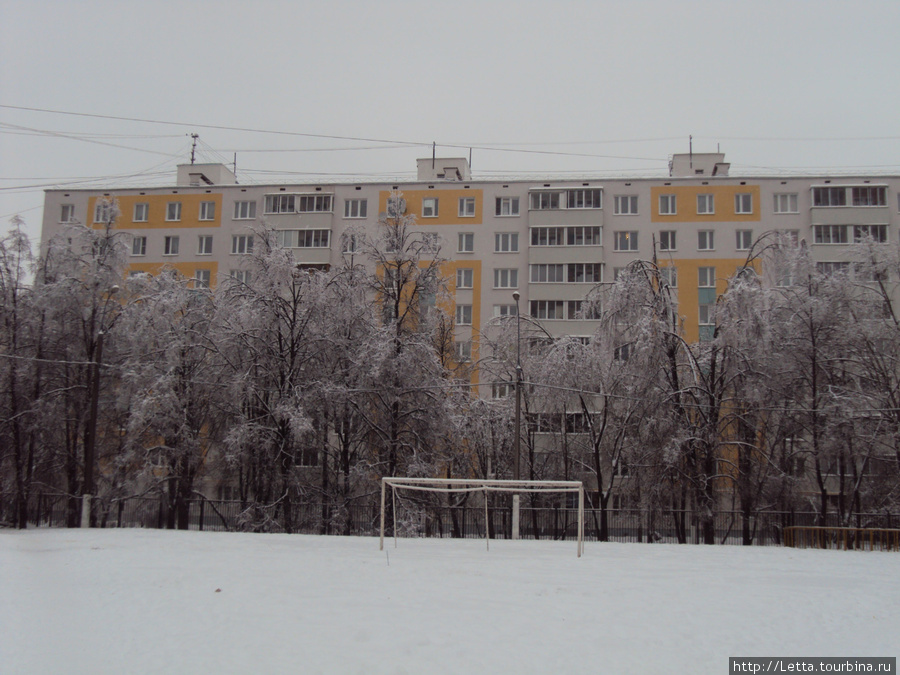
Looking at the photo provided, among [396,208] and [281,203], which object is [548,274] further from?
[281,203]

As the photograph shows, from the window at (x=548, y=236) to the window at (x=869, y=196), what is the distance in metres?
19.7

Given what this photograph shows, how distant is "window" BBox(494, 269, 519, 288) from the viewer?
189 feet

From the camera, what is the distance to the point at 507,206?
58688 millimetres

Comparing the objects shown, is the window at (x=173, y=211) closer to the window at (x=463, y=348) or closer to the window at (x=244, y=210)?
the window at (x=244, y=210)

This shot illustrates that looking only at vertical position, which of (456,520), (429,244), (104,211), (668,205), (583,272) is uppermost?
(668,205)

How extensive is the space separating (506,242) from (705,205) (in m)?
13.9

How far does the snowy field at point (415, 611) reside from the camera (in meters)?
11.2

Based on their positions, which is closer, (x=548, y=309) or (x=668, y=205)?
(x=548, y=309)

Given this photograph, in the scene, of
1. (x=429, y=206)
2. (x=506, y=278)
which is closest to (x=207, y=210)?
(x=429, y=206)

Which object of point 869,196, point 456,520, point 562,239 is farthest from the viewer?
point 562,239

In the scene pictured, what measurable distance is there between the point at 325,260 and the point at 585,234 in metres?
18.3

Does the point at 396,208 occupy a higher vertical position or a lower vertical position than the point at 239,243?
lower

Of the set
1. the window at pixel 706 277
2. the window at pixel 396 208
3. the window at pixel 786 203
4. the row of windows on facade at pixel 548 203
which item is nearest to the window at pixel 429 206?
the row of windows on facade at pixel 548 203

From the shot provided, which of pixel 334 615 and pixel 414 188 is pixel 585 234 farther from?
pixel 334 615
